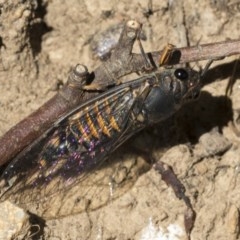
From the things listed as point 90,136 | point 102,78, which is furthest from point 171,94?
point 90,136

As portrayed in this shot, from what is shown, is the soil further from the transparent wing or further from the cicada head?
the cicada head

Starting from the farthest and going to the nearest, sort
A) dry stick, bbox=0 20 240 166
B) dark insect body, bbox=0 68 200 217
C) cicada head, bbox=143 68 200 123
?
cicada head, bbox=143 68 200 123 < dark insect body, bbox=0 68 200 217 < dry stick, bbox=0 20 240 166

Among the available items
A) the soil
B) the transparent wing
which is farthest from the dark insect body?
the soil

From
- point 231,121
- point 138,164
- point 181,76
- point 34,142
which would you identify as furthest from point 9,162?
point 231,121

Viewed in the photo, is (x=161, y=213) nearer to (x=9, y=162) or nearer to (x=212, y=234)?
(x=212, y=234)

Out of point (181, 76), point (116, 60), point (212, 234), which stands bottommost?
point (212, 234)
